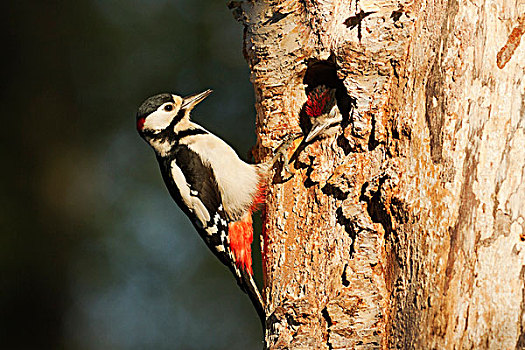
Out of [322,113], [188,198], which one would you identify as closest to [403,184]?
[322,113]

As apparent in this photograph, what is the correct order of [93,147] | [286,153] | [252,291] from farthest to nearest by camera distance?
[93,147]
[252,291]
[286,153]

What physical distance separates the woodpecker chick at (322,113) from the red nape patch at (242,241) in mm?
743

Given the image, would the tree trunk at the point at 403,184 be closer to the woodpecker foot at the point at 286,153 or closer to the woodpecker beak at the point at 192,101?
the woodpecker foot at the point at 286,153

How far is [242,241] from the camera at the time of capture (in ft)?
10.5

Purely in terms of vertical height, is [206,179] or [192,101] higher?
[192,101]

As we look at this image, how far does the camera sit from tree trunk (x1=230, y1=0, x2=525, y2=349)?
1950mm

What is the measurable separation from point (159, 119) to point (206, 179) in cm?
37

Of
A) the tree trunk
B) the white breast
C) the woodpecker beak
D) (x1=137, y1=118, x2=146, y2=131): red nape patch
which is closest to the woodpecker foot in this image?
the tree trunk

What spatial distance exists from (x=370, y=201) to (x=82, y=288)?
4.58 metres

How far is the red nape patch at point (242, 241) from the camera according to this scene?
10.4 feet

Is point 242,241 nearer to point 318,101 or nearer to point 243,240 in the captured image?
point 243,240

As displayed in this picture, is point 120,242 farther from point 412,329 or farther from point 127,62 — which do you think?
point 412,329

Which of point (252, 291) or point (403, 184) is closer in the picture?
point (403, 184)

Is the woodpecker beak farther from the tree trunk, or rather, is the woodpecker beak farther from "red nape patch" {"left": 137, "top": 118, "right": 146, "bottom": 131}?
the tree trunk
